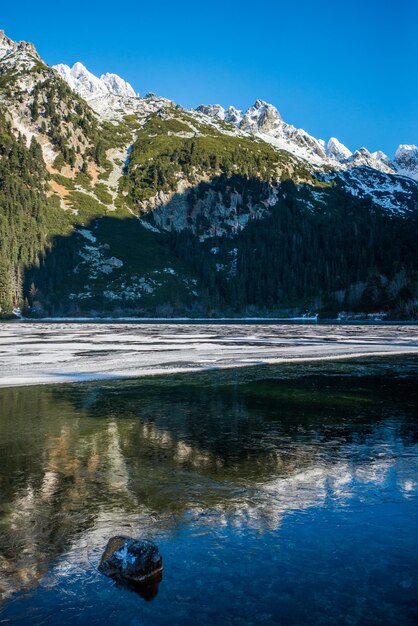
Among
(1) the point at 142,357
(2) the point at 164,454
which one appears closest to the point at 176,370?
(1) the point at 142,357

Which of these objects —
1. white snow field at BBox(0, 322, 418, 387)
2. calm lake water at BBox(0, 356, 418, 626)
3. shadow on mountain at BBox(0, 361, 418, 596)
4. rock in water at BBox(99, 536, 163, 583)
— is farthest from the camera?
white snow field at BBox(0, 322, 418, 387)

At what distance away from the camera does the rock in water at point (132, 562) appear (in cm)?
703

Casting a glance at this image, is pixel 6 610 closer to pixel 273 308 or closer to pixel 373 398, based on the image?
pixel 373 398

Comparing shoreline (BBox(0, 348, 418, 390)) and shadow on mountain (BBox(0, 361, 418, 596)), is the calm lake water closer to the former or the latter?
shadow on mountain (BBox(0, 361, 418, 596))

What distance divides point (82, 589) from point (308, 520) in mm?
4133

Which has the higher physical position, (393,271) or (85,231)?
(85,231)

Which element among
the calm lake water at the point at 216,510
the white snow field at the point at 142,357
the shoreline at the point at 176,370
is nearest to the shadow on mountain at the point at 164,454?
the calm lake water at the point at 216,510

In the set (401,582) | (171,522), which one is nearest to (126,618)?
(171,522)

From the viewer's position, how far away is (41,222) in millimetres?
176500

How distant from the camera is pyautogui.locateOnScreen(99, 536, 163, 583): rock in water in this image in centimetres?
703

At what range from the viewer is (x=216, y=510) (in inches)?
370

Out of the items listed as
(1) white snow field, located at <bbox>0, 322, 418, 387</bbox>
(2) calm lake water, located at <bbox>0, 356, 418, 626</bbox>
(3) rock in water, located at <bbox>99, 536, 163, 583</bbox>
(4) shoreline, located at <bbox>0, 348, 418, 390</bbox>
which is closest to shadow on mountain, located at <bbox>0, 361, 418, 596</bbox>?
(2) calm lake water, located at <bbox>0, 356, 418, 626</bbox>

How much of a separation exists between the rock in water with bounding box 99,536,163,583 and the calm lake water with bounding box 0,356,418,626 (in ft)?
0.71

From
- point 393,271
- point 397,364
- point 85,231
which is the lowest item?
point 397,364
